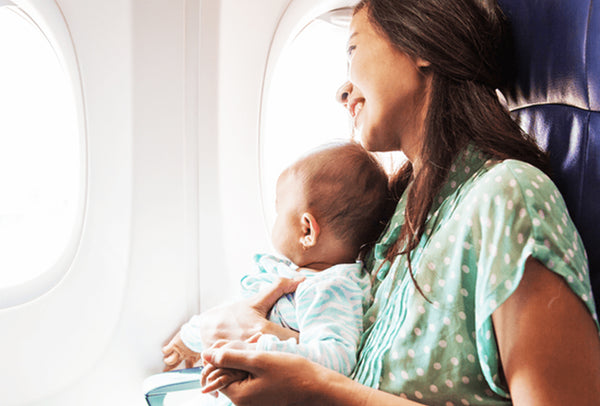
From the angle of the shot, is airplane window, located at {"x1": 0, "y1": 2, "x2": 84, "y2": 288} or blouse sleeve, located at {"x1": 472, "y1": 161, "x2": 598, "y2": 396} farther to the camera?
airplane window, located at {"x1": 0, "y1": 2, "x2": 84, "y2": 288}

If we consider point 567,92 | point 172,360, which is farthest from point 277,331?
point 172,360

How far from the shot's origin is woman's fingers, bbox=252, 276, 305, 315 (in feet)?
4.26

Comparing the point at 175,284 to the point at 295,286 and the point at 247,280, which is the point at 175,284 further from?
the point at 295,286

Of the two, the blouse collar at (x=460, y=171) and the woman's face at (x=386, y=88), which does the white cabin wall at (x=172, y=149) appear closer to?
the woman's face at (x=386, y=88)

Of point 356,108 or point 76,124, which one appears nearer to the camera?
point 356,108

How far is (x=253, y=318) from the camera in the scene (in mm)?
1286

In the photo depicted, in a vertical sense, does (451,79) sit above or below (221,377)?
above

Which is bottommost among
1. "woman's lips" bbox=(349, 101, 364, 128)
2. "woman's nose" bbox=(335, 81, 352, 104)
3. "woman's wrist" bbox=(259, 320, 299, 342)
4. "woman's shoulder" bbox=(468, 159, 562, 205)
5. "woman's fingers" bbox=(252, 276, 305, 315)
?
"woman's wrist" bbox=(259, 320, 299, 342)

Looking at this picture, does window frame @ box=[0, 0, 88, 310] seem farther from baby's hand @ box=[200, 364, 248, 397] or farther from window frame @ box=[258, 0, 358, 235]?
baby's hand @ box=[200, 364, 248, 397]

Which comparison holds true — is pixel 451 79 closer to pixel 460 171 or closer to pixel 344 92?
pixel 460 171

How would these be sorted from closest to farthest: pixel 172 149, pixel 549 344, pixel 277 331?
pixel 549 344 → pixel 277 331 → pixel 172 149

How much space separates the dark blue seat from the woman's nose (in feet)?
1.30

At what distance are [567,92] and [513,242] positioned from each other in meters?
0.37

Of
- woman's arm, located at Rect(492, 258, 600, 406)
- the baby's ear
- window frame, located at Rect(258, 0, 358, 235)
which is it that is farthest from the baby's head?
window frame, located at Rect(258, 0, 358, 235)
